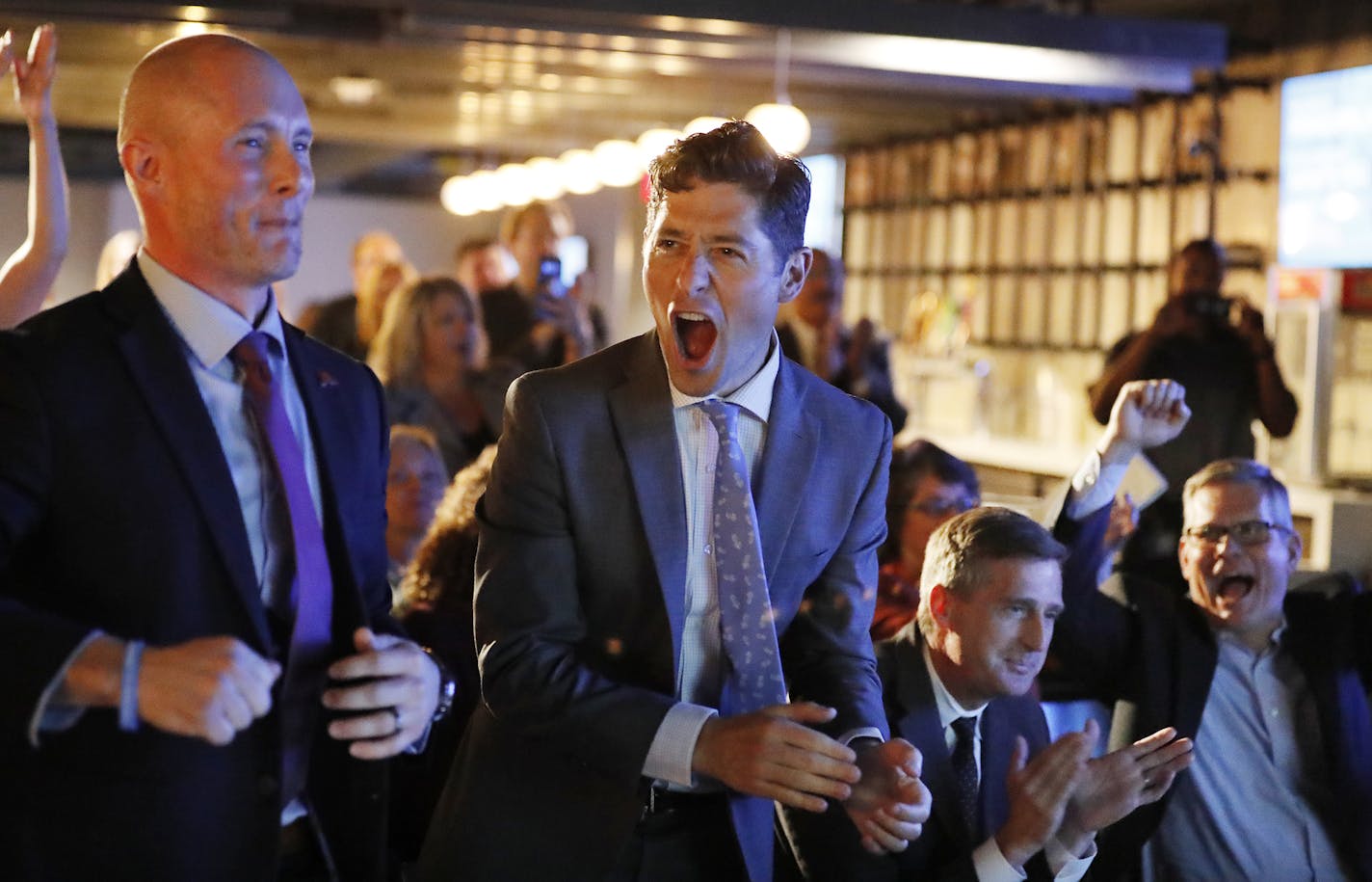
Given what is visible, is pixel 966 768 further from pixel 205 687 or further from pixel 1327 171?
pixel 1327 171

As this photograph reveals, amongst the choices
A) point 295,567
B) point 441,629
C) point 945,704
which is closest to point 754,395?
point 295,567

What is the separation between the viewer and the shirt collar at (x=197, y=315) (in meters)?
1.53

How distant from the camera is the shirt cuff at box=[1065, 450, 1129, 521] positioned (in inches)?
114

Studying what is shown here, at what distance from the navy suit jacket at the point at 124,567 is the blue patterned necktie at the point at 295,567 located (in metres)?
0.05

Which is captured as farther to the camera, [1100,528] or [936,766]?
[1100,528]

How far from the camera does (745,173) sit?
1638mm

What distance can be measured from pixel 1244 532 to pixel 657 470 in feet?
5.15

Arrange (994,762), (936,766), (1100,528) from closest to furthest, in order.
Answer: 1. (936,766)
2. (994,762)
3. (1100,528)

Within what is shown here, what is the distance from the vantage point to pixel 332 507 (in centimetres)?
158

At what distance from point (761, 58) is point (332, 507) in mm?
6604

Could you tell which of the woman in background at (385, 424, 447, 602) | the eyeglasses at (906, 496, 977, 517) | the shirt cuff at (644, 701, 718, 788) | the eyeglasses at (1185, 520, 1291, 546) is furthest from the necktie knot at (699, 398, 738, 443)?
the woman in background at (385, 424, 447, 602)

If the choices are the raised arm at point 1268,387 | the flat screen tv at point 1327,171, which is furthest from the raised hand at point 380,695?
the flat screen tv at point 1327,171

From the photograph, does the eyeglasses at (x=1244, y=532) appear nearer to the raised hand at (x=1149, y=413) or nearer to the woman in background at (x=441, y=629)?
the raised hand at (x=1149, y=413)

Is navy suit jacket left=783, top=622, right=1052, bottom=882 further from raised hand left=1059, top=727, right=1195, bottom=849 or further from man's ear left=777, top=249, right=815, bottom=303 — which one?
man's ear left=777, top=249, right=815, bottom=303
